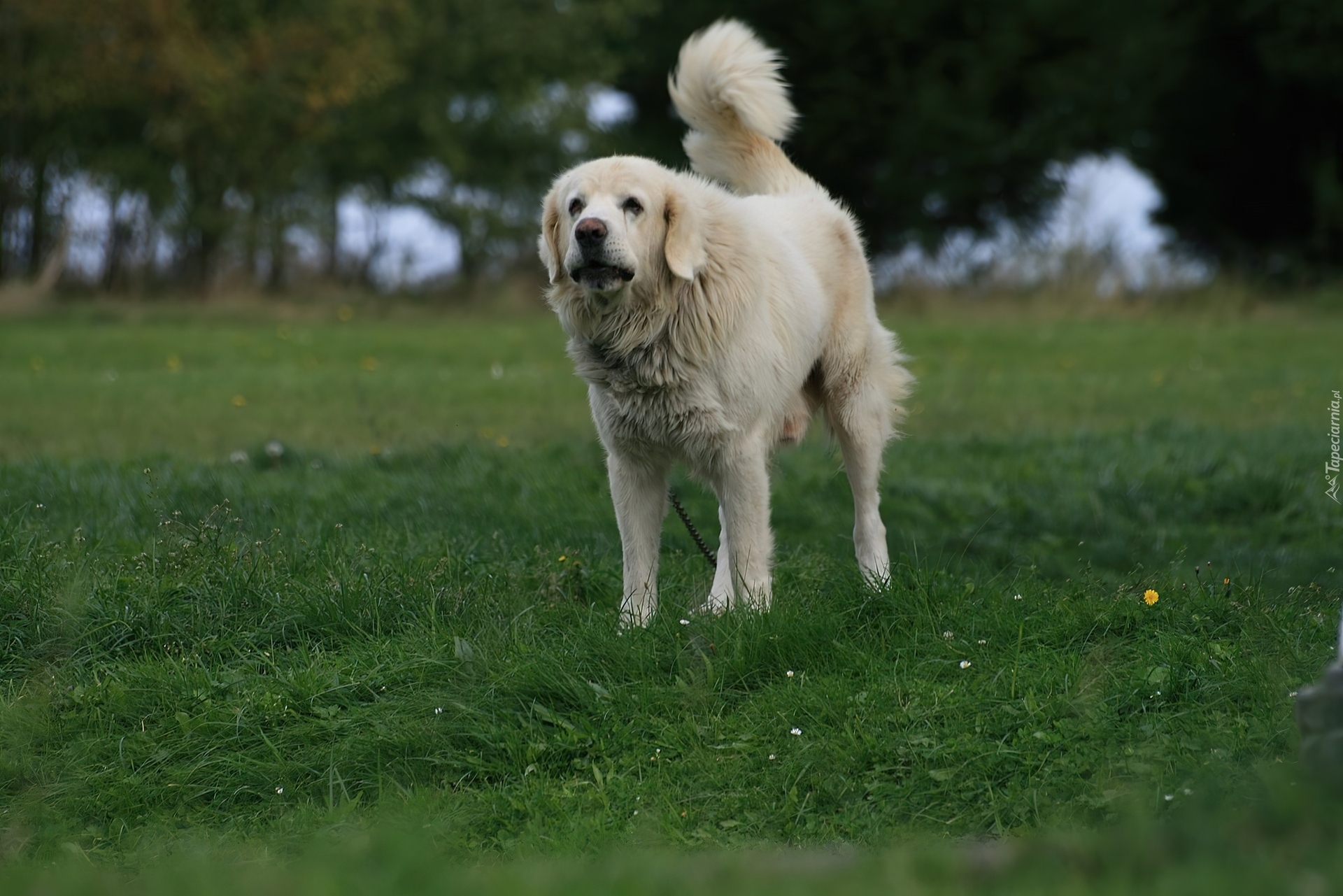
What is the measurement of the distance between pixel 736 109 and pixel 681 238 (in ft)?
4.62

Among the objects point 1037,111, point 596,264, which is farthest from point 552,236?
point 1037,111

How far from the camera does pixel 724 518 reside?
16.0ft

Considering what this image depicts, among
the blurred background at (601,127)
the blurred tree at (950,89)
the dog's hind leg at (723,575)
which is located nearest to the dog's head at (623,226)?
the dog's hind leg at (723,575)

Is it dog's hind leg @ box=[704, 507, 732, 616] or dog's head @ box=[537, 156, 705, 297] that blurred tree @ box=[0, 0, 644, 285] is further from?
dog's hind leg @ box=[704, 507, 732, 616]

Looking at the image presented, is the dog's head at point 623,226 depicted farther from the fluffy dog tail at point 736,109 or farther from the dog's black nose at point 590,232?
the fluffy dog tail at point 736,109

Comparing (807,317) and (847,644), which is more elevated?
(807,317)

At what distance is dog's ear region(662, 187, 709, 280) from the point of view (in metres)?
4.60

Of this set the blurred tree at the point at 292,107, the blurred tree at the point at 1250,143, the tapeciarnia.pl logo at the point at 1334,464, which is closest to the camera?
the tapeciarnia.pl logo at the point at 1334,464

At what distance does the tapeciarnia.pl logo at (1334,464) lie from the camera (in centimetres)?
709

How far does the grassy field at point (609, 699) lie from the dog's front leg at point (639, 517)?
0.16 metres

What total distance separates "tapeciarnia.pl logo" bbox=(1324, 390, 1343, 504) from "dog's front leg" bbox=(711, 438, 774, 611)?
383 centimetres

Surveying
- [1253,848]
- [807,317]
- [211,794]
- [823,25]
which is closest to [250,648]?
[211,794]

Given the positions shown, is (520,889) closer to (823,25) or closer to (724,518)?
(724,518)

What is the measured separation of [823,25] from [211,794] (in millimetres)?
20444
